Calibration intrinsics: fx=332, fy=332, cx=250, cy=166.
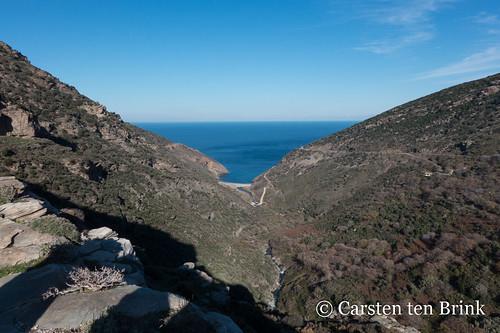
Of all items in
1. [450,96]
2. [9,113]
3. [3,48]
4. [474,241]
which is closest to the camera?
[474,241]

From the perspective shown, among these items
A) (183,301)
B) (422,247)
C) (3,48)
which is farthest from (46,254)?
(3,48)

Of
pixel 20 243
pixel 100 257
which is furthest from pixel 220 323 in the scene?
pixel 20 243

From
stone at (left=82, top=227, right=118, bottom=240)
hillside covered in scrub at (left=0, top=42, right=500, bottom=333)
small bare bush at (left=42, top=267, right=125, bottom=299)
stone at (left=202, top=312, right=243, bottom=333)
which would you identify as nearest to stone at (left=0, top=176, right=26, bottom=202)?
hillside covered in scrub at (left=0, top=42, right=500, bottom=333)

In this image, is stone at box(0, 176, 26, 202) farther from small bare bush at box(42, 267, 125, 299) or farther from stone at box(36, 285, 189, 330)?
stone at box(36, 285, 189, 330)

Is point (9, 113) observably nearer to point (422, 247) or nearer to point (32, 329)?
point (32, 329)

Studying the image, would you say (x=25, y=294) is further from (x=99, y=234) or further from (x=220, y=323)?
(x=99, y=234)

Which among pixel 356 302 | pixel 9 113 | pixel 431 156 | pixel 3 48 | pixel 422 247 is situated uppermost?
pixel 3 48

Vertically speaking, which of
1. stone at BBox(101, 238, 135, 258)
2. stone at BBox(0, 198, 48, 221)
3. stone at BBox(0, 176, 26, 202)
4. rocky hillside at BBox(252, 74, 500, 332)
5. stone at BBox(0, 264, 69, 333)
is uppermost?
stone at BBox(0, 176, 26, 202)

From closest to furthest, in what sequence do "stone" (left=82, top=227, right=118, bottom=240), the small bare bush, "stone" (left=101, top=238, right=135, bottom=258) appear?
the small bare bush, "stone" (left=101, top=238, right=135, bottom=258), "stone" (left=82, top=227, right=118, bottom=240)
